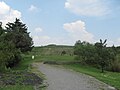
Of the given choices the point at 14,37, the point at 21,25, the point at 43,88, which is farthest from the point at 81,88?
the point at 21,25

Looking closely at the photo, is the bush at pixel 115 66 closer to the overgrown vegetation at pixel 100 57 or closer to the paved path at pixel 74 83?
the overgrown vegetation at pixel 100 57

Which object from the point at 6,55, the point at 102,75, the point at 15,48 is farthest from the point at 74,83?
the point at 15,48

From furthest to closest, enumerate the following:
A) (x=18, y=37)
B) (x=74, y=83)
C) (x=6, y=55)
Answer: (x=18, y=37), (x=6, y=55), (x=74, y=83)

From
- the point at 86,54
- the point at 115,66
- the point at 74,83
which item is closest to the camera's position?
the point at 74,83

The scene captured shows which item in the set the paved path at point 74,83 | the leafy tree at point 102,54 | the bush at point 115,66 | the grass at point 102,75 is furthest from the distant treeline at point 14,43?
the bush at point 115,66

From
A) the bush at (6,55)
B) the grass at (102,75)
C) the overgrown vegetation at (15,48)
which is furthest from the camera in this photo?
the overgrown vegetation at (15,48)

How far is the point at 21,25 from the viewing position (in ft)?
257

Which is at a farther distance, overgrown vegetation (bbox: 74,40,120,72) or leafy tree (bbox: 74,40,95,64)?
leafy tree (bbox: 74,40,95,64)

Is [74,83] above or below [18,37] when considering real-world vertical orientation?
below

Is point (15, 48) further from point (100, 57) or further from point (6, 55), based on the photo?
point (100, 57)

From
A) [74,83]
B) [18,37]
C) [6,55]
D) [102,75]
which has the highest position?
[18,37]

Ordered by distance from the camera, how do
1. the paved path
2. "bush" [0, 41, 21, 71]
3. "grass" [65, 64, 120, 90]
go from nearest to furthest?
the paved path, "grass" [65, 64, 120, 90], "bush" [0, 41, 21, 71]

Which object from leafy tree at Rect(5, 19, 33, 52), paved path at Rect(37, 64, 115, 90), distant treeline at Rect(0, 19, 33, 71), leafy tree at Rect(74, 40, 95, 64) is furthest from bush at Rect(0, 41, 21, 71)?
leafy tree at Rect(74, 40, 95, 64)

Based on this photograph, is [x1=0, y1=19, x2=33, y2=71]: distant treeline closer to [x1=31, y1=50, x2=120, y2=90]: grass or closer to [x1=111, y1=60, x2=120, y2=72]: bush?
[x1=31, y1=50, x2=120, y2=90]: grass
